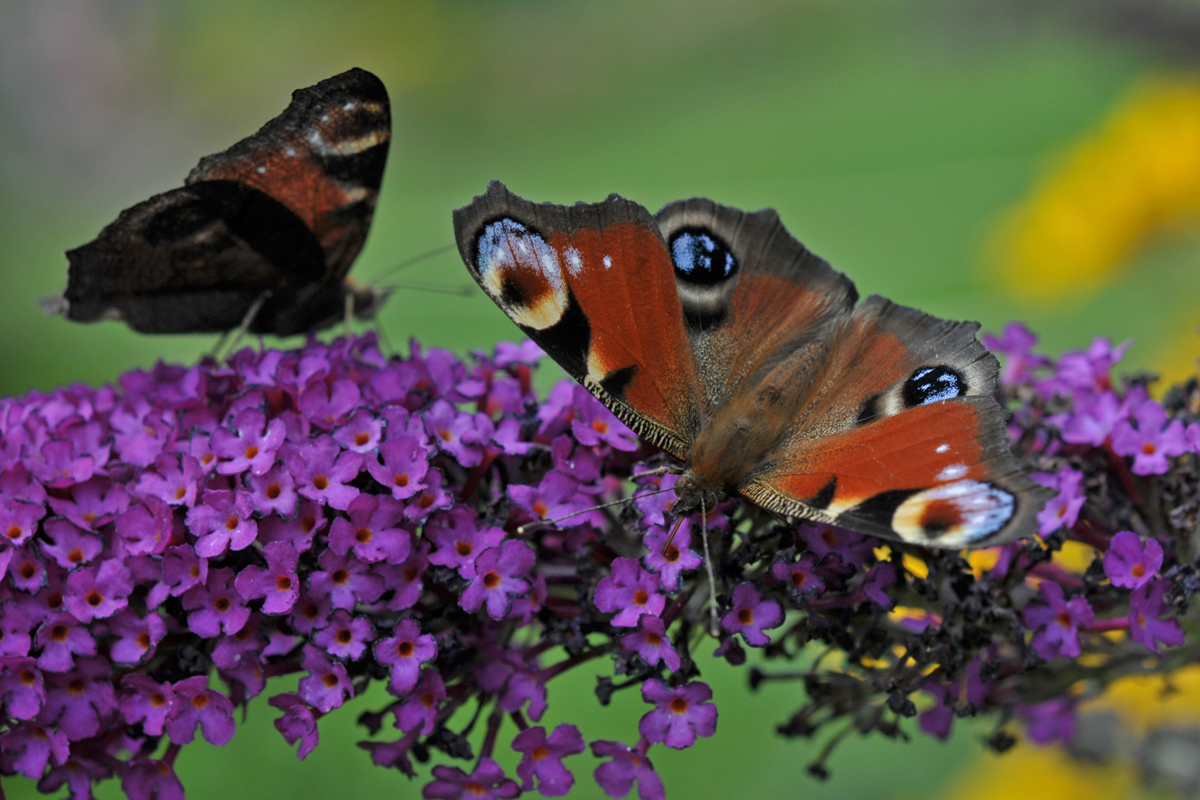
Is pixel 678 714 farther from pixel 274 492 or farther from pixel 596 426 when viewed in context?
pixel 274 492

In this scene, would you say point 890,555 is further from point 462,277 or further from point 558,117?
point 558,117

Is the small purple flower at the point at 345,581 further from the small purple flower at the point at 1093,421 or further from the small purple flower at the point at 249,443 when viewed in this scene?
the small purple flower at the point at 1093,421

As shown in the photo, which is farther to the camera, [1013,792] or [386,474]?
[1013,792]

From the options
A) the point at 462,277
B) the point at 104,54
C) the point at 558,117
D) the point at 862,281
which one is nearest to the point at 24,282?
the point at 462,277

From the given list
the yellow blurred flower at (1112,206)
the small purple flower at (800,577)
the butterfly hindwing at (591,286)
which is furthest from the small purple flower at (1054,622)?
the yellow blurred flower at (1112,206)

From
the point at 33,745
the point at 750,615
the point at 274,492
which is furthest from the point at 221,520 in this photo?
the point at 750,615
